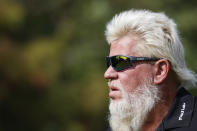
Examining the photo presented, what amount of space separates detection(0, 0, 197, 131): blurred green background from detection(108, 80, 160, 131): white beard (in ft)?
24.6

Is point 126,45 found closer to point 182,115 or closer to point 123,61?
point 123,61

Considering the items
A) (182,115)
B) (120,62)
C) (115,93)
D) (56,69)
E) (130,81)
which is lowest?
(56,69)

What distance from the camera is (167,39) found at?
156 inches

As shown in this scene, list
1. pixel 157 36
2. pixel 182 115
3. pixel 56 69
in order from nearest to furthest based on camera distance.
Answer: pixel 182 115
pixel 157 36
pixel 56 69

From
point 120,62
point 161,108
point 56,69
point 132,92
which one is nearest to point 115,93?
point 132,92

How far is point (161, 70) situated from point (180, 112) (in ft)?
1.29

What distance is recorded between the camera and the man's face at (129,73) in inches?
157

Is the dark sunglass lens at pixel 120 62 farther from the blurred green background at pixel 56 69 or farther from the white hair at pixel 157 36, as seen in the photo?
the blurred green background at pixel 56 69

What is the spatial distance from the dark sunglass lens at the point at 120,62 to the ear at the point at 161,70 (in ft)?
0.76

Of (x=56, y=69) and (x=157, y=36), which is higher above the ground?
(x=157, y=36)

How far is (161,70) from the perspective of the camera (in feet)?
13.0

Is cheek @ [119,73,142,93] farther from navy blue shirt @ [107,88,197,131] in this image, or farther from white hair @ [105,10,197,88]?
navy blue shirt @ [107,88,197,131]

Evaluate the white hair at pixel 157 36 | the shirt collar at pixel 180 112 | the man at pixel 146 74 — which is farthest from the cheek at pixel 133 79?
the shirt collar at pixel 180 112

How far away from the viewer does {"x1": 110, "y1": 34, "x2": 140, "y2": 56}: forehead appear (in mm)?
4023
